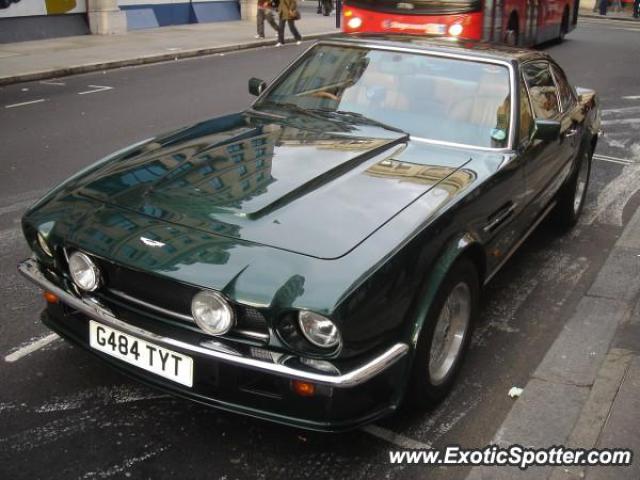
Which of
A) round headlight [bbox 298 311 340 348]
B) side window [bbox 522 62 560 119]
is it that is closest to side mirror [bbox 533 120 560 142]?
side window [bbox 522 62 560 119]

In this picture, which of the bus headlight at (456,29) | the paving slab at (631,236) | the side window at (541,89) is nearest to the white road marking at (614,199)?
the paving slab at (631,236)

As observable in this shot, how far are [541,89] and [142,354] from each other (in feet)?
10.9

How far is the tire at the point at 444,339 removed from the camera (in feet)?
10.7

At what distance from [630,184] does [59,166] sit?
565 cm

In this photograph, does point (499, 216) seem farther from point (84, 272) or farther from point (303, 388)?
point (84, 272)

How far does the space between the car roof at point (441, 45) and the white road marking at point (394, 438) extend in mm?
2425

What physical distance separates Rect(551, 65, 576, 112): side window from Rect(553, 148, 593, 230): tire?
468 mm

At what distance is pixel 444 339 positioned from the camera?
365 centimetres

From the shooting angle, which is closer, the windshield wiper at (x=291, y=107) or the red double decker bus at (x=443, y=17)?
the windshield wiper at (x=291, y=107)

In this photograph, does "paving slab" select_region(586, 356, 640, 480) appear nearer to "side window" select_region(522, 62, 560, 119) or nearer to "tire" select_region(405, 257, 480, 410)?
"tire" select_region(405, 257, 480, 410)

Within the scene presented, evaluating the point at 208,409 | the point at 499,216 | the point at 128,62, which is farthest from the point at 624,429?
the point at 128,62

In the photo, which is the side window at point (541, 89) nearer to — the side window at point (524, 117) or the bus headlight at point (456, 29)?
the side window at point (524, 117)

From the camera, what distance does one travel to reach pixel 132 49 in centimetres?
1650

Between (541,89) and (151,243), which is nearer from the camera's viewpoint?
(151,243)
